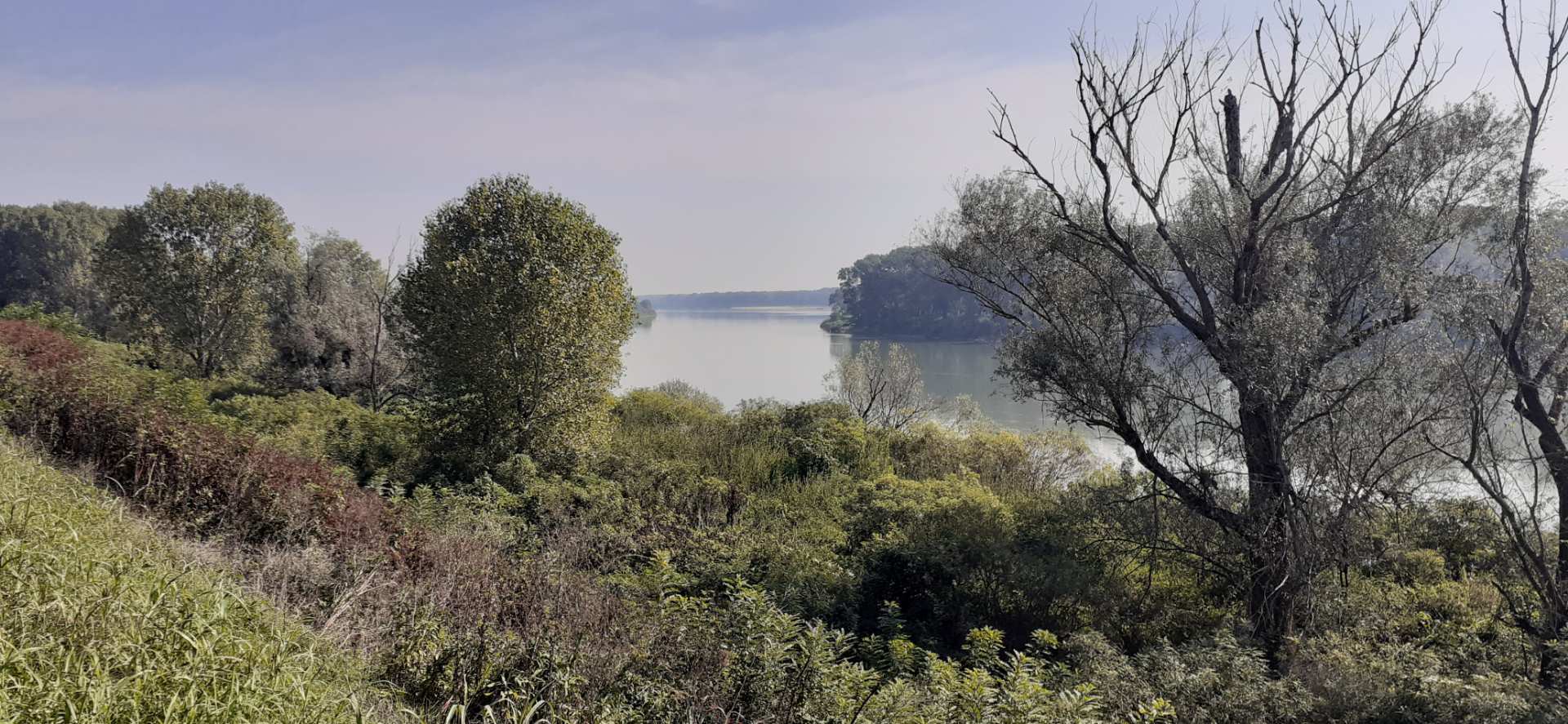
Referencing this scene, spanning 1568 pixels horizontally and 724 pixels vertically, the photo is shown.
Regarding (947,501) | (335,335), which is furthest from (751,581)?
(335,335)

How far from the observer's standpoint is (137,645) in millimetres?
2729

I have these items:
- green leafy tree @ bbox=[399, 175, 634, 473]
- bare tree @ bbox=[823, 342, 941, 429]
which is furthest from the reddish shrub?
bare tree @ bbox=[823, 342, 941, 429]

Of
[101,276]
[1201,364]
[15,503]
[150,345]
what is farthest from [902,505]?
[101,276]

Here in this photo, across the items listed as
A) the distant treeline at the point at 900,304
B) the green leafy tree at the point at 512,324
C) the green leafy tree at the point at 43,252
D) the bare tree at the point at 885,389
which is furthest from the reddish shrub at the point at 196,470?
the distant treeline at the point at 900,304

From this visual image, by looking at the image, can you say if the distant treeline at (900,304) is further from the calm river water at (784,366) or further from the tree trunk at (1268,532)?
the tree trunk at (1268,532)

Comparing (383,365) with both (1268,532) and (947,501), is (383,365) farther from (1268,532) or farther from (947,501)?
(1268,532)

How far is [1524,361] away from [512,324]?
12000mm

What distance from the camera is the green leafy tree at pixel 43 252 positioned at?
38000 millimetres

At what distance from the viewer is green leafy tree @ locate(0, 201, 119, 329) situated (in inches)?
1496

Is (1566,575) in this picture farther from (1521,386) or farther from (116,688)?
(116,688)

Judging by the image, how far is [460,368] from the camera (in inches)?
426

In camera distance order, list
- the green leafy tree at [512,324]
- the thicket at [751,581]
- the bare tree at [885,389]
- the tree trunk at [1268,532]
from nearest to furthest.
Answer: the thicket at [751,581]
the tree trunk at [1268,532]
the green leafy tree at [512,324]
the bare tree at [885,389]

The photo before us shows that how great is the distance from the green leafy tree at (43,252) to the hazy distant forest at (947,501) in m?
37.8

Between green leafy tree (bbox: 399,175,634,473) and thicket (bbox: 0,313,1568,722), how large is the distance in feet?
2.46
